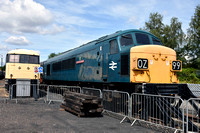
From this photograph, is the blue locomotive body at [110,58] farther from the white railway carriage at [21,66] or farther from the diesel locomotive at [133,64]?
the white railway carriage at [21,66]

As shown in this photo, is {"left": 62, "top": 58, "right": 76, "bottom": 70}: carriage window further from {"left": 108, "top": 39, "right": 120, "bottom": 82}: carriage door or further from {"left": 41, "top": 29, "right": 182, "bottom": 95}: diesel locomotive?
{"left": 108, "top": 39, "right": 120, "bottom": 82}: carriage door

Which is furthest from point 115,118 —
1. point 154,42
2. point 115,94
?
point 154,42

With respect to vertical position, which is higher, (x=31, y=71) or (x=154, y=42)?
(x=154, y=42)

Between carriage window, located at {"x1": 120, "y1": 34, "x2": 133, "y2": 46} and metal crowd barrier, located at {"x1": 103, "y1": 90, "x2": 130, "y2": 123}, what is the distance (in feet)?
7.89

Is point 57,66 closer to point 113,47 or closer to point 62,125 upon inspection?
point 113,47

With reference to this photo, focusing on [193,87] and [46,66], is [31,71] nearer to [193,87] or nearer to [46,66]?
[46,66]

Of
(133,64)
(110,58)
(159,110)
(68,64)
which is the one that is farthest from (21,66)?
(159,110)

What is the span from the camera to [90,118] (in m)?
9.12

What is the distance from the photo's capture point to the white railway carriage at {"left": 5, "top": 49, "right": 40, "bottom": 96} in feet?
54.9

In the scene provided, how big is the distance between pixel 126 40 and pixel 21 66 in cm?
1047

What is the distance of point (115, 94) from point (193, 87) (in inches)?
128

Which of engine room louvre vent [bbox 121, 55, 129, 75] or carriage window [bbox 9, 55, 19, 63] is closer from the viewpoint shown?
engine room louvre vent [bbox 121, 55, 129, 75]

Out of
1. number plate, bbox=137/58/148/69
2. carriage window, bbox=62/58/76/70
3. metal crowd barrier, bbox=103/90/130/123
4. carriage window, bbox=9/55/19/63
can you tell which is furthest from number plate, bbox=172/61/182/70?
carriage window, bbox=9/55/19/63

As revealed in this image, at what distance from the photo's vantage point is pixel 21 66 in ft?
56.7
